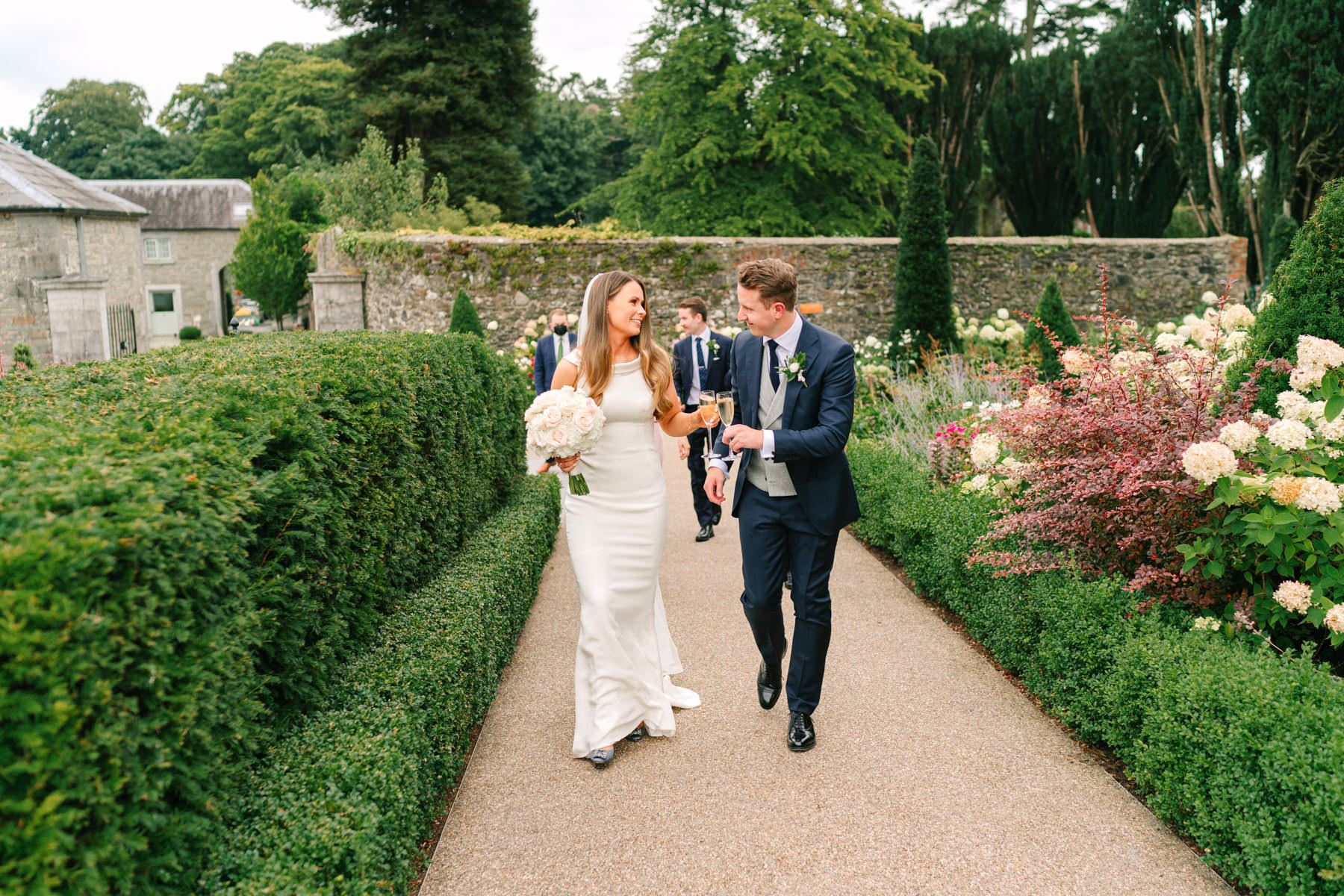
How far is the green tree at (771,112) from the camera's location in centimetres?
2097

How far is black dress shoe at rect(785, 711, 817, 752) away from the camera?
3.77 metres

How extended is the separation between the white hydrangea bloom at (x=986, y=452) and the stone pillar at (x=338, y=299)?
1477cm

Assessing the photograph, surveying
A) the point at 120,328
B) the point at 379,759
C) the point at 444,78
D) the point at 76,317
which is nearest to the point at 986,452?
the point at 379,759

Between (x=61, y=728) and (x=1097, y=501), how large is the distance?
4157 millimetres

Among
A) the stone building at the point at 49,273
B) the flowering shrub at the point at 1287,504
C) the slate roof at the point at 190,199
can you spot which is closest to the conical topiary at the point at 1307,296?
the flowering shrub at the point at 1287,504

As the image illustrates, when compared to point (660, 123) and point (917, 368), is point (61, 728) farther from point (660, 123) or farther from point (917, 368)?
point (660, 123)

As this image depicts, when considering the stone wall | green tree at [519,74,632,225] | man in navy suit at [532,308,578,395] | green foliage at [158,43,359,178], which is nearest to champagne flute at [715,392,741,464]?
man in navy suit at [532,308,578,395]

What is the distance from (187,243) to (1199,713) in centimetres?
4670

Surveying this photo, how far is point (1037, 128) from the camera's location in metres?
23.5

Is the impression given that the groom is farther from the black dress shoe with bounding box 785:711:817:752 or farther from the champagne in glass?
the champagne in glass

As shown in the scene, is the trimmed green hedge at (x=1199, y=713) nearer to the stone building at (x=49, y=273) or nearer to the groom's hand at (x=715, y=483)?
the groom's hand at (x=715, y=483)

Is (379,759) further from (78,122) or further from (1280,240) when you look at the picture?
(78,122)

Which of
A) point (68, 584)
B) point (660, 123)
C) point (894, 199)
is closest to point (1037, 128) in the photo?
point (894, 199)

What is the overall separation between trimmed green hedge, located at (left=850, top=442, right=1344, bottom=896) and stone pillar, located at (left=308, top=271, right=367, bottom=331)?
15.4m
